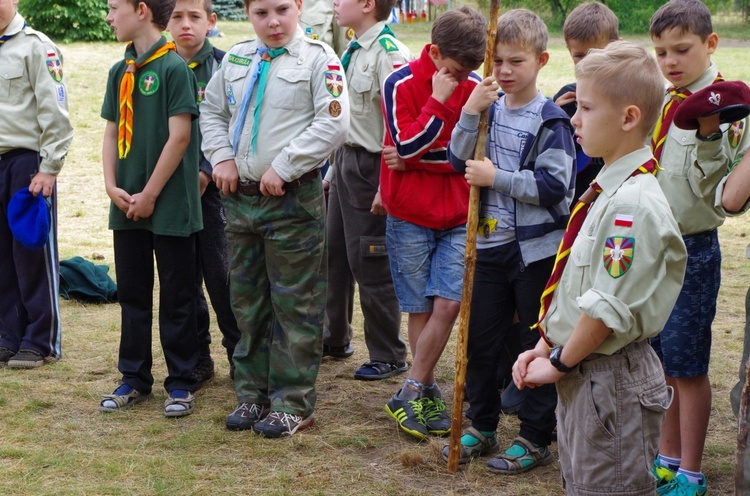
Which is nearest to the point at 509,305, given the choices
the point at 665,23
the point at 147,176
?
the point at 665,23

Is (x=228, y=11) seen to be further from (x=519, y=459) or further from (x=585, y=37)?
(x=519, y=459)

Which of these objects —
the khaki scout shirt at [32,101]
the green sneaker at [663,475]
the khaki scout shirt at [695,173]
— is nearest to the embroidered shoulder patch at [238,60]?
the khaki scout shirt at [32,101]

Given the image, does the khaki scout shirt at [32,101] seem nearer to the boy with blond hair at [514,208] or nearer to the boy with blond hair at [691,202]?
the boy with blond hair at [514,208]

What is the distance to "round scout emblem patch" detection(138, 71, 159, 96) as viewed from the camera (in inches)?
177

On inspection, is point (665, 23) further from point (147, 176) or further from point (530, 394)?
point (147, 176)

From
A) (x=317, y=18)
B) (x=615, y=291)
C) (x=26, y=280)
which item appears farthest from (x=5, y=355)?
(x=615, y=291)

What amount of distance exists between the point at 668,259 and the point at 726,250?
18.8 feet

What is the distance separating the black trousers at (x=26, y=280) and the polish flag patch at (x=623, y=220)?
12.0 ft

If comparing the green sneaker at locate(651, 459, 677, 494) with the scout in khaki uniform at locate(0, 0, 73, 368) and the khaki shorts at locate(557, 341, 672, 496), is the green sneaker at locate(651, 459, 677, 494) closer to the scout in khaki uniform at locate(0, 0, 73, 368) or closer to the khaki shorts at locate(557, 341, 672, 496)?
the khaki shorts at locate(557, 341, 672, 496)

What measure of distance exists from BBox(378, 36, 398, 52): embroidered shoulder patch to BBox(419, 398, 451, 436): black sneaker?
179 cm

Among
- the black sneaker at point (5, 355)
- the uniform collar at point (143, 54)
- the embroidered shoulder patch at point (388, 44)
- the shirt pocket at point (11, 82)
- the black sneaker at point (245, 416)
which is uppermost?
the embroidered shoulder patch at point (388, 44)

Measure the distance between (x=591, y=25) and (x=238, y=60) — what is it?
1.60m

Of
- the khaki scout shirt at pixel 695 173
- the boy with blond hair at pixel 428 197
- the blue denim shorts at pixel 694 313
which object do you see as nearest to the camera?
the khaki scout shirt at pixel 695 173

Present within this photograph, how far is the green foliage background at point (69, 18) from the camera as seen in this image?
18.7 meters
